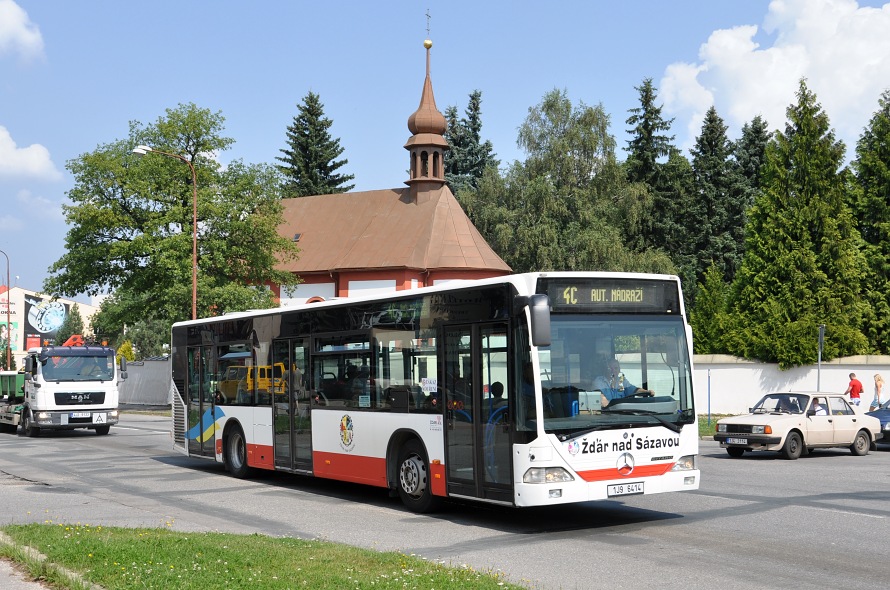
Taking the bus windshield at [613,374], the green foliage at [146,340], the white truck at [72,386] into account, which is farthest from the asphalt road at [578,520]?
the green foliage at [146,340]

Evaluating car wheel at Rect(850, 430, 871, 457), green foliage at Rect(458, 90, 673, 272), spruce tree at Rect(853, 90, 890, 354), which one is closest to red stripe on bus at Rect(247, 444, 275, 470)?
car wheel at Rect(850, 430, 871, 457)

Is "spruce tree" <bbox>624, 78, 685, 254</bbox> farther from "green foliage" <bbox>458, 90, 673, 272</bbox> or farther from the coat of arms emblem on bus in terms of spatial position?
the coat of arms emblem on bus

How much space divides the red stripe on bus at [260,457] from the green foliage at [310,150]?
66.7 metres

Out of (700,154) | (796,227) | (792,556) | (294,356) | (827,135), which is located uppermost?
(700,154)

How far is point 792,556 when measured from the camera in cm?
923

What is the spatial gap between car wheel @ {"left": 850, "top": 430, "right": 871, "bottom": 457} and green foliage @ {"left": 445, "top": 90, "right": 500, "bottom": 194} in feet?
194

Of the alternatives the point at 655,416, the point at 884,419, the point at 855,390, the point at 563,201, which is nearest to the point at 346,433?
the point at 655,416

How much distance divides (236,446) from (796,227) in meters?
27.9

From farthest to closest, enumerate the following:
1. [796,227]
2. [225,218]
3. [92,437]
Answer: [225,218]
[796,227]
[92,437]

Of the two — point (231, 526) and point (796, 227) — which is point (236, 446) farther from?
point (796, 227)

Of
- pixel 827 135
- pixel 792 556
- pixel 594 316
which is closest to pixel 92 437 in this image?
pixel 594 316

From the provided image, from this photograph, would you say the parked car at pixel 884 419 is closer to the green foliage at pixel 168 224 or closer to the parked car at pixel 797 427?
the parked car at pixel 797 427

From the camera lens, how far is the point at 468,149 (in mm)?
80688

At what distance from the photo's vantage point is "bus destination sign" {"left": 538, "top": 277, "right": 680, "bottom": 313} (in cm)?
1109
